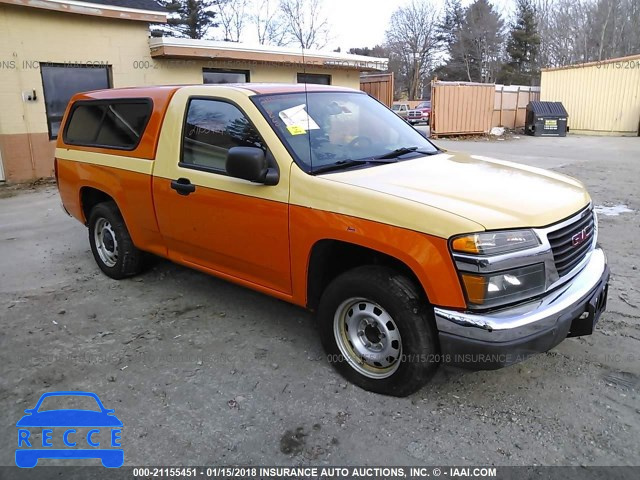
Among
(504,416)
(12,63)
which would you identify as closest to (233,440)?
(504,416)

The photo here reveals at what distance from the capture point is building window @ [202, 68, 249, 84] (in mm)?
13927

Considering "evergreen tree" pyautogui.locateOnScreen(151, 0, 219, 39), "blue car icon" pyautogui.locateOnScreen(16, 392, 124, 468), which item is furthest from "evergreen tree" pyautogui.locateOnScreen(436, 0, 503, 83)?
"blue car icon" pyautogui.locateOnScreen(16, 392, 124, 468)

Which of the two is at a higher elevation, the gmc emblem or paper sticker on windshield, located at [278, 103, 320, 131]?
paper sticker on windshield, located at [278, 103, 320, 131]

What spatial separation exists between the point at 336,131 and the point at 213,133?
94 centimetres

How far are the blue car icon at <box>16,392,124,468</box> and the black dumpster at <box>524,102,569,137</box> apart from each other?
24271mm

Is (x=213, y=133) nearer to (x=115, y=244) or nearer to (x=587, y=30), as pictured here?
(x=115, y=244)

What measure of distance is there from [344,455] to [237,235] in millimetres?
1721

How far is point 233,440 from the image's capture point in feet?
9.36

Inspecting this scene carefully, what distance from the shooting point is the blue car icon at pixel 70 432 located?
2770mm

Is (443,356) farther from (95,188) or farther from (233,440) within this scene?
(95,188)

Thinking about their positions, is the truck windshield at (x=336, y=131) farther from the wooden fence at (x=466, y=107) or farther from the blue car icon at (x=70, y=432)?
the wooden fence at (x=466, y=107)

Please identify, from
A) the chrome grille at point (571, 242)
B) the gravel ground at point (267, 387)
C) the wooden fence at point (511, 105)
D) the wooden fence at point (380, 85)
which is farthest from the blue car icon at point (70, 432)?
the wooden fence at point (511, 105)

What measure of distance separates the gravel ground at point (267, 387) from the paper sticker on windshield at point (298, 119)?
5.24ft

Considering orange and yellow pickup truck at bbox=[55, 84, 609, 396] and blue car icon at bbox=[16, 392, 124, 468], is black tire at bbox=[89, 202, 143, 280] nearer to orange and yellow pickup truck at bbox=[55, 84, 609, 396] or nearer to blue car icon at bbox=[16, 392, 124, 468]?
orange and yellow pickup truck at bbox=[55, 84, 609, 396]
